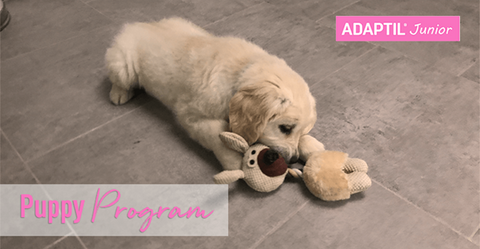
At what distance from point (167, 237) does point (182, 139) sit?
693mm

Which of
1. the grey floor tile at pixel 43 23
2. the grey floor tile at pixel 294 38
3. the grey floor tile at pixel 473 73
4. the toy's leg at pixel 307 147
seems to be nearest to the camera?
the toy's leg at pixel 307 147

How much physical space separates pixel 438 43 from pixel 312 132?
1906 mm

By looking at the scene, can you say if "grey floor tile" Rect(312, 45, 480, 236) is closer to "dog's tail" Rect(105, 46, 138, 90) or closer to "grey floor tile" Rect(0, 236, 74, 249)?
"dog's tail" Rect(105, 46, 138, 90)

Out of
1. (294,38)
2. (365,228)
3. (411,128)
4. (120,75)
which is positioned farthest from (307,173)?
(294,38)

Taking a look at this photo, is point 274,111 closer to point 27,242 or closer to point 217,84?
point 217,84


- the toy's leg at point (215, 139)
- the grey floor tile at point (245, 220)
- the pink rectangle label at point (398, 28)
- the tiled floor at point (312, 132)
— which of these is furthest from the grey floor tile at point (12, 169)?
the pink rectangle label at point (398, 28)

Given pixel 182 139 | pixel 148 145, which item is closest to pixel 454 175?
pixel 182 139

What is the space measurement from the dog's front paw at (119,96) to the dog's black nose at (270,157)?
3.93 ft

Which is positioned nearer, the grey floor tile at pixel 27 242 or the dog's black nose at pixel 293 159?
the grey floor tile at pixel 27 242

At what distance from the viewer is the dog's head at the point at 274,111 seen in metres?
1.70

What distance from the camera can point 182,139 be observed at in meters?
2.21

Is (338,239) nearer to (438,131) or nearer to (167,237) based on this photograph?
(167,237)

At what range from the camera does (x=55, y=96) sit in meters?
2.54

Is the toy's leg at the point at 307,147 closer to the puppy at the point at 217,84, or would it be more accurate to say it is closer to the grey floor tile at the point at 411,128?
the puppy at the point at 217,84
